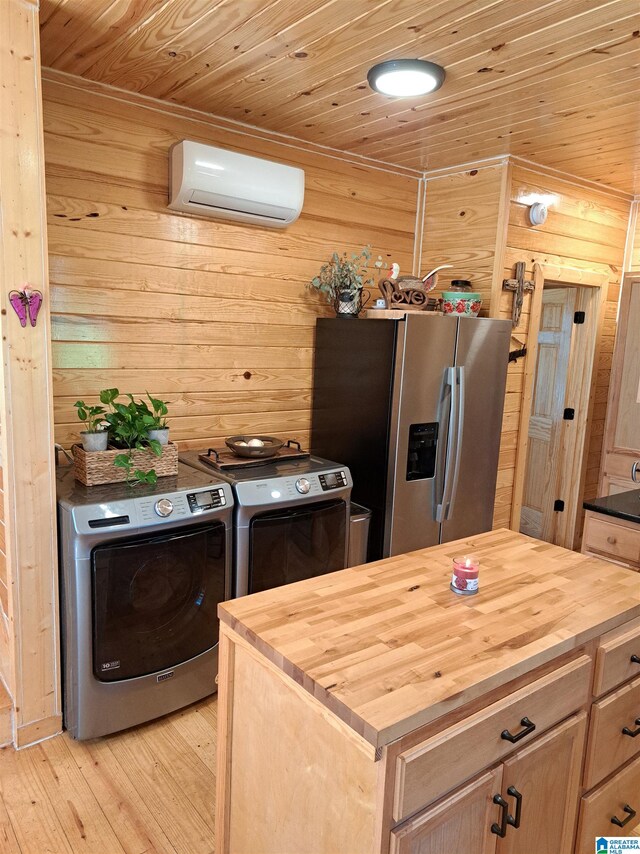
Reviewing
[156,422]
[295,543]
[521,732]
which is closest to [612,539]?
[295,543]

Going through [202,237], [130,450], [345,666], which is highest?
[202,237]

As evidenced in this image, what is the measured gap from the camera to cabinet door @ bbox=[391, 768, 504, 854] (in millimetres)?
1220

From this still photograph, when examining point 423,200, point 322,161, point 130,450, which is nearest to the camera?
point 130,450

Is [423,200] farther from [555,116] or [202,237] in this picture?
[202,237]

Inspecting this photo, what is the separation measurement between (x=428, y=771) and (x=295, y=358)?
2534 mm

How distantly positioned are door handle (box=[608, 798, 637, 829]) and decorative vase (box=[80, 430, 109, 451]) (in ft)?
6.91

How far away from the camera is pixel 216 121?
3.03m

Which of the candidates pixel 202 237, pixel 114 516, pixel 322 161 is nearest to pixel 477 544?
pixel 114 516

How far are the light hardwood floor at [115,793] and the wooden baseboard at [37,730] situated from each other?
0.03 metres

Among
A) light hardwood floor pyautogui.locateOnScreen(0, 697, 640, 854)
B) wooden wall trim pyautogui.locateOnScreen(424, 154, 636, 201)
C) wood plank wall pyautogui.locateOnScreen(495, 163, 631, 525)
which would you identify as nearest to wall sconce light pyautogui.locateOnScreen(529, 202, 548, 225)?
wood plank wall pyautogui.locateOnScreen(495, 163, 631, 525)

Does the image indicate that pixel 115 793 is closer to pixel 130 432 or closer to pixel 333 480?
pixel 130 432

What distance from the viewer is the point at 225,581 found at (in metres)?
2.62

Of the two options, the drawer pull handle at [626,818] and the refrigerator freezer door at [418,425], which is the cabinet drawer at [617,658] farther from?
the refrigerator freezer door at [418,425]

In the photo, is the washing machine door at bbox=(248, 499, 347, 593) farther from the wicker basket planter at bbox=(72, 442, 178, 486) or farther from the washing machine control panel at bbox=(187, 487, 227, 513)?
the wicker basket planter at bbox=(72, 442, 178, 486)
